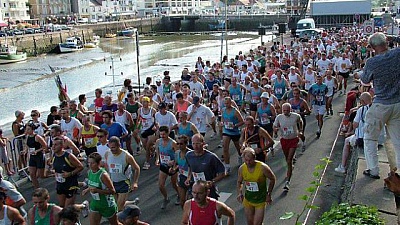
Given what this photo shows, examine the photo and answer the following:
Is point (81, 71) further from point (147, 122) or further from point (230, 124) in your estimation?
point (230, 124)

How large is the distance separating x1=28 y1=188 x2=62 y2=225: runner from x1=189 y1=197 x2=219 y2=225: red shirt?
149cm

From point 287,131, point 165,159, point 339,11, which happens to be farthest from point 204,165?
point 339,11

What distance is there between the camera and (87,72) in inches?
1775

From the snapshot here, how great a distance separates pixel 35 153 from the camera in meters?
9.38

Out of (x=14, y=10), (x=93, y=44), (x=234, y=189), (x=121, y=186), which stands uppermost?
(x=14, y=10)

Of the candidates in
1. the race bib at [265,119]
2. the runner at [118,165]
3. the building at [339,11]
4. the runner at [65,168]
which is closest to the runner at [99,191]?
the runner at [118,165]

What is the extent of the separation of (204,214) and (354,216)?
5.03ft

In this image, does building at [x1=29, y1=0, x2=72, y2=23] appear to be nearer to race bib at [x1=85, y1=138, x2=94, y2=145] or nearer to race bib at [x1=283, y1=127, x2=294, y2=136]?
race bib at [x1=85, y1=138, x2=94, y2=145]

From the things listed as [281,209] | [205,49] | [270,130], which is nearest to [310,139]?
[270,130]

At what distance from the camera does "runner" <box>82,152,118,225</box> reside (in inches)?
260

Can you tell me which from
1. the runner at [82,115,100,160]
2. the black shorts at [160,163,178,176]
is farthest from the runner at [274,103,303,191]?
the runner at [82,115,100,160]

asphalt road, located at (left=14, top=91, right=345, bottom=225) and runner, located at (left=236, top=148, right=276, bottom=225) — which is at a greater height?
runner, located at (left=236, top=148, right=276, bottom=225)

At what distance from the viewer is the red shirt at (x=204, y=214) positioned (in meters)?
5.37

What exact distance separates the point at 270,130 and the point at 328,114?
5294 millimetres
